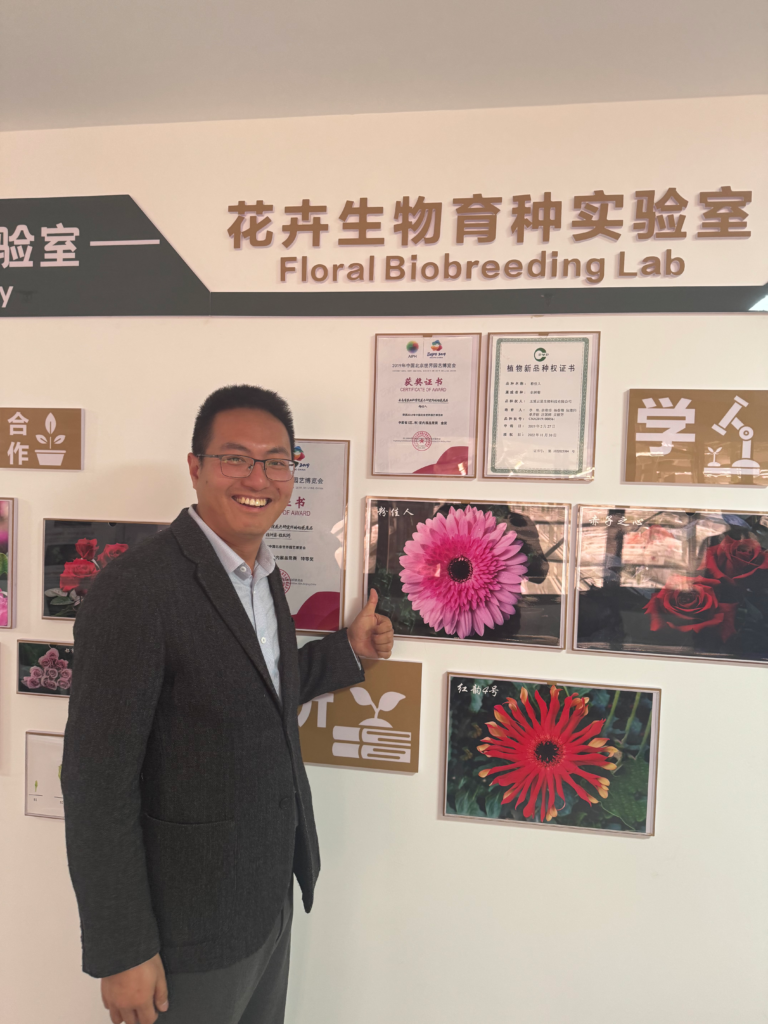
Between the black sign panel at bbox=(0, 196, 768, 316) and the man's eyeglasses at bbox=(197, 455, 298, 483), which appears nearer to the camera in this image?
→ the man's eyeglasses at bbox=(197, 455, 298, 483)

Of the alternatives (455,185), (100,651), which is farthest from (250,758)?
(455,185)

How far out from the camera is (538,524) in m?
1.47

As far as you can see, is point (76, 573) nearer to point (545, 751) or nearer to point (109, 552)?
point (109, 552)

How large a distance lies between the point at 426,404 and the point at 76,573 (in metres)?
1.11

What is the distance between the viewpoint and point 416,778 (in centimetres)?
153

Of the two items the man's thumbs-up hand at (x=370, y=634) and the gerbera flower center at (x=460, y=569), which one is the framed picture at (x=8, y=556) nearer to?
the man's thumbs-up hand at (x=370, y=634)

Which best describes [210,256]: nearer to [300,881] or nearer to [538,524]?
[538,524]

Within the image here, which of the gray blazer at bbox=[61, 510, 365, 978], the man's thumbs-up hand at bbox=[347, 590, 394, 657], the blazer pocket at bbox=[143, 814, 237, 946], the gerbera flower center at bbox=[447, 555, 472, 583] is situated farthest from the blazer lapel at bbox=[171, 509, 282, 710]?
the gerbera flower center at bbox=[447, 555, 472, 583]

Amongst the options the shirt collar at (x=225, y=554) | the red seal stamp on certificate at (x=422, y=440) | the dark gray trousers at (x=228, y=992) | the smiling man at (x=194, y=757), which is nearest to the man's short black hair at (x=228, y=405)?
the smiling man at (x=194, y=757)

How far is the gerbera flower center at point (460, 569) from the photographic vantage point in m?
1.49

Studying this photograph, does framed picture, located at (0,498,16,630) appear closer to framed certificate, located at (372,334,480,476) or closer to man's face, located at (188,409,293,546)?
man's face, located at (188,409,293,546)

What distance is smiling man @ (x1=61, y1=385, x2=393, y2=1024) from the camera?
38.1 inches

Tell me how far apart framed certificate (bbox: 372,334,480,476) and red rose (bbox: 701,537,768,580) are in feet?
2.15

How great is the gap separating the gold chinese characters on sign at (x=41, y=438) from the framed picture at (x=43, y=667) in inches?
20.7
